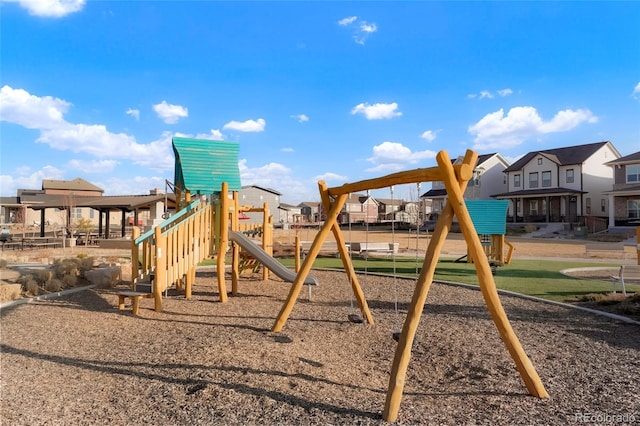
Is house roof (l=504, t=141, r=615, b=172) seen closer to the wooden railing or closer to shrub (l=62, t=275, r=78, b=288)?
the wooden railing

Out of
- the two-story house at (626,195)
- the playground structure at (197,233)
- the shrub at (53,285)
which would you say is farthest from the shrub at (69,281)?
the two-story house at (626,195)

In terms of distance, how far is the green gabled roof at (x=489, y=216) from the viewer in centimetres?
1456

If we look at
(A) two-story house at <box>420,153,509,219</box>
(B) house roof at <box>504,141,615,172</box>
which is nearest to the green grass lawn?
(B) house roof at <box>504,141,615,172</box>

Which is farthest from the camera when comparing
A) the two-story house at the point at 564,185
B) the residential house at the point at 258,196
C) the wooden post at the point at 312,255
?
the residential house at the point at 258,196

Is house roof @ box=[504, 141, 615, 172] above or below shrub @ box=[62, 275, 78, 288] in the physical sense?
above

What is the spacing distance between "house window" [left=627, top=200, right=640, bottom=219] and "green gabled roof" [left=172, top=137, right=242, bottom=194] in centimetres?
3767

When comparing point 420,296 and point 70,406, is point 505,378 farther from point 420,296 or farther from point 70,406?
point 70,406

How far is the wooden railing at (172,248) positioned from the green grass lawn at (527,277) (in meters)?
6.44

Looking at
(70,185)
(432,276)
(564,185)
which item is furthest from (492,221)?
(70,185)

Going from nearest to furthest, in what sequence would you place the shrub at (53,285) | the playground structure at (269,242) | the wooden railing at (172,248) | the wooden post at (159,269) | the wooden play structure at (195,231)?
the playground structure at (269,242) < the wooden post at (159,269) < the wooden railing at (172,248) < the wooden play structure at (195,231) < the shrub at (53,285)

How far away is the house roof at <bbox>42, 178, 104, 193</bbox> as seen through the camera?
205 ft

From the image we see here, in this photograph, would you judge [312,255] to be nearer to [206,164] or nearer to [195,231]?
[195,231]

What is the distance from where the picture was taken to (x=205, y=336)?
6043mm

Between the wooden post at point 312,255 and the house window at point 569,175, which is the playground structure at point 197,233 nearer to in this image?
the wooden post at point 312,255
